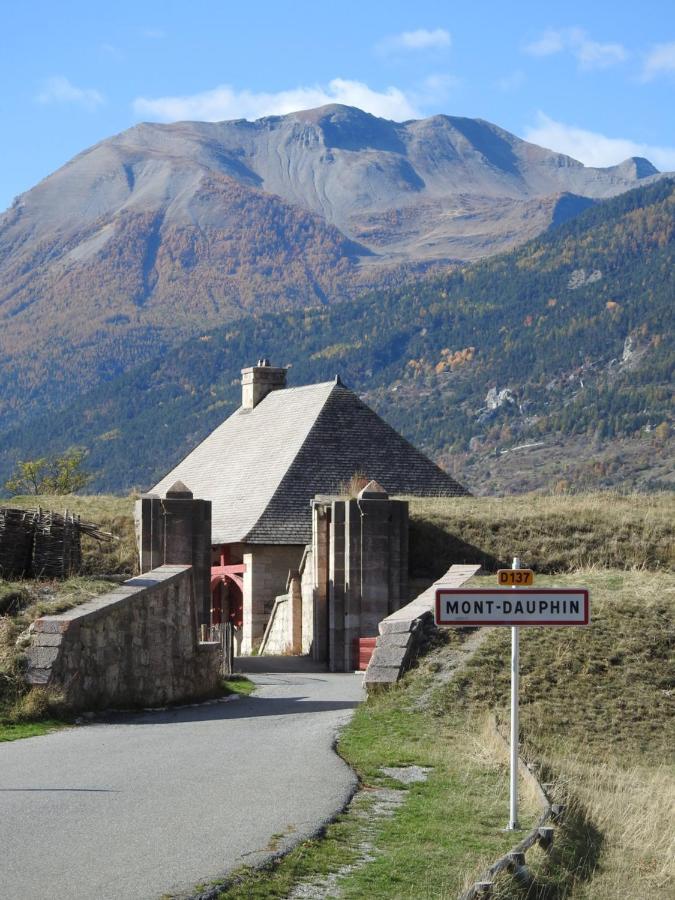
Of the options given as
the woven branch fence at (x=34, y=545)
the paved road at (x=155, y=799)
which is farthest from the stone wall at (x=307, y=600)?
the paved road at (x=155, y=799)

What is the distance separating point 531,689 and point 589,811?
6632 millimetres

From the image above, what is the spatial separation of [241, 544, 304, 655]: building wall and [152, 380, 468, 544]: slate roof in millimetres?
601

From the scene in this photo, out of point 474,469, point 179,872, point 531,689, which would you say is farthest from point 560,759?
point 474,469

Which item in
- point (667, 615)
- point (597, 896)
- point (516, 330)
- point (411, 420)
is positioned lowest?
point (597, 896)

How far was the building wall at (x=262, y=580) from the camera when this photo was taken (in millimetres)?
39812

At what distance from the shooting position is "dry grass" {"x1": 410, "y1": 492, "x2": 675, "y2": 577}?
33844mm

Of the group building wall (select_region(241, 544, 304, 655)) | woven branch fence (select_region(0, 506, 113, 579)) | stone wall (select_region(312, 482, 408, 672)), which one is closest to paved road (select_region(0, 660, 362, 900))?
woven branch fence (select_region(0, 506, 113, 579))

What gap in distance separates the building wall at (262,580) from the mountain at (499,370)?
76005mm

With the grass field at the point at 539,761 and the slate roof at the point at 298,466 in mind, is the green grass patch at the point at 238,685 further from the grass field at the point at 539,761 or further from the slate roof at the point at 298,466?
the slate roof at the point at 298,466

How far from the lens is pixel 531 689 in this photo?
69.7ft

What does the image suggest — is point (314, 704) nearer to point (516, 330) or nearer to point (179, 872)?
point (179, 872)

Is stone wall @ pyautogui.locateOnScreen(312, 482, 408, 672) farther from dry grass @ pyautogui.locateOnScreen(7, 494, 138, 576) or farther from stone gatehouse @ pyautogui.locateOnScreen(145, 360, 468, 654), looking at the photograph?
stone gatehouse @ pyautogui.locateOnScreen(145, 360, 468, 654)

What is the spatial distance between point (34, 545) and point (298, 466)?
1741 centimetres

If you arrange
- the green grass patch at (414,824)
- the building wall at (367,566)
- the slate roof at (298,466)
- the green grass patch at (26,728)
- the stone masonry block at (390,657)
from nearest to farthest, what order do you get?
the green grass patch at (414,824) → the green grass patch at (26,728) → the stone masonry block at (390,657) → the building wall at (367,566) → the slate roof at (298,466)
